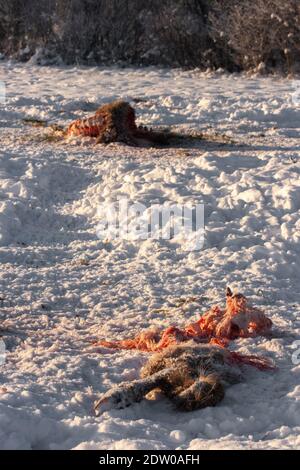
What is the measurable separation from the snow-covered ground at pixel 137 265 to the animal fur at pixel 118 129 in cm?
15

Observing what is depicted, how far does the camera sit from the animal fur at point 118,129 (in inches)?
408

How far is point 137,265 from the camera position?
7531 mm

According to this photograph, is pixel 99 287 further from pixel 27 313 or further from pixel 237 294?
pixel 237 294

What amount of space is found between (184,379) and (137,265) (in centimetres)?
235

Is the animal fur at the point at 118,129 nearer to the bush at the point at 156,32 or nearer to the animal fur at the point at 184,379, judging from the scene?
the bush at the point at 156,32

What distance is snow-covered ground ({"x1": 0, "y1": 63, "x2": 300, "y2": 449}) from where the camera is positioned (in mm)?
4867

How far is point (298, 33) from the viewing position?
15125 millimetres

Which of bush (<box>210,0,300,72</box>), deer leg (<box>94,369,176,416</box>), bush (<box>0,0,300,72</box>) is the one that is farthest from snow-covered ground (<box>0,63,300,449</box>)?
bush (<box>0,0,300,72</box>)

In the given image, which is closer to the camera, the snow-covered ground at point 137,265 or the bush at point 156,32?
the snow-covered ground at point 137,265

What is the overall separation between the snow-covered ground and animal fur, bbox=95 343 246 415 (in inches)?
2.7

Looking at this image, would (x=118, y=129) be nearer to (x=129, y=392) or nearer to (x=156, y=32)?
(x=129, y=392)

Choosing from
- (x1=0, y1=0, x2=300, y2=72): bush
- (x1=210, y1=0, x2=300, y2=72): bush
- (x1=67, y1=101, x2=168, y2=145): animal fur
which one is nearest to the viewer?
(x1=67, y1=101, x2=168, y2=145): animal fur

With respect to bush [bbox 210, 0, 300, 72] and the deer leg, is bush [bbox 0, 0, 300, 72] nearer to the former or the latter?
bush [bbox 210, 0, 300, 72]

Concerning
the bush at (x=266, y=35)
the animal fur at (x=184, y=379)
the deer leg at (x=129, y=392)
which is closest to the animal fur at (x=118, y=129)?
the bush at (x=266, y=35)
